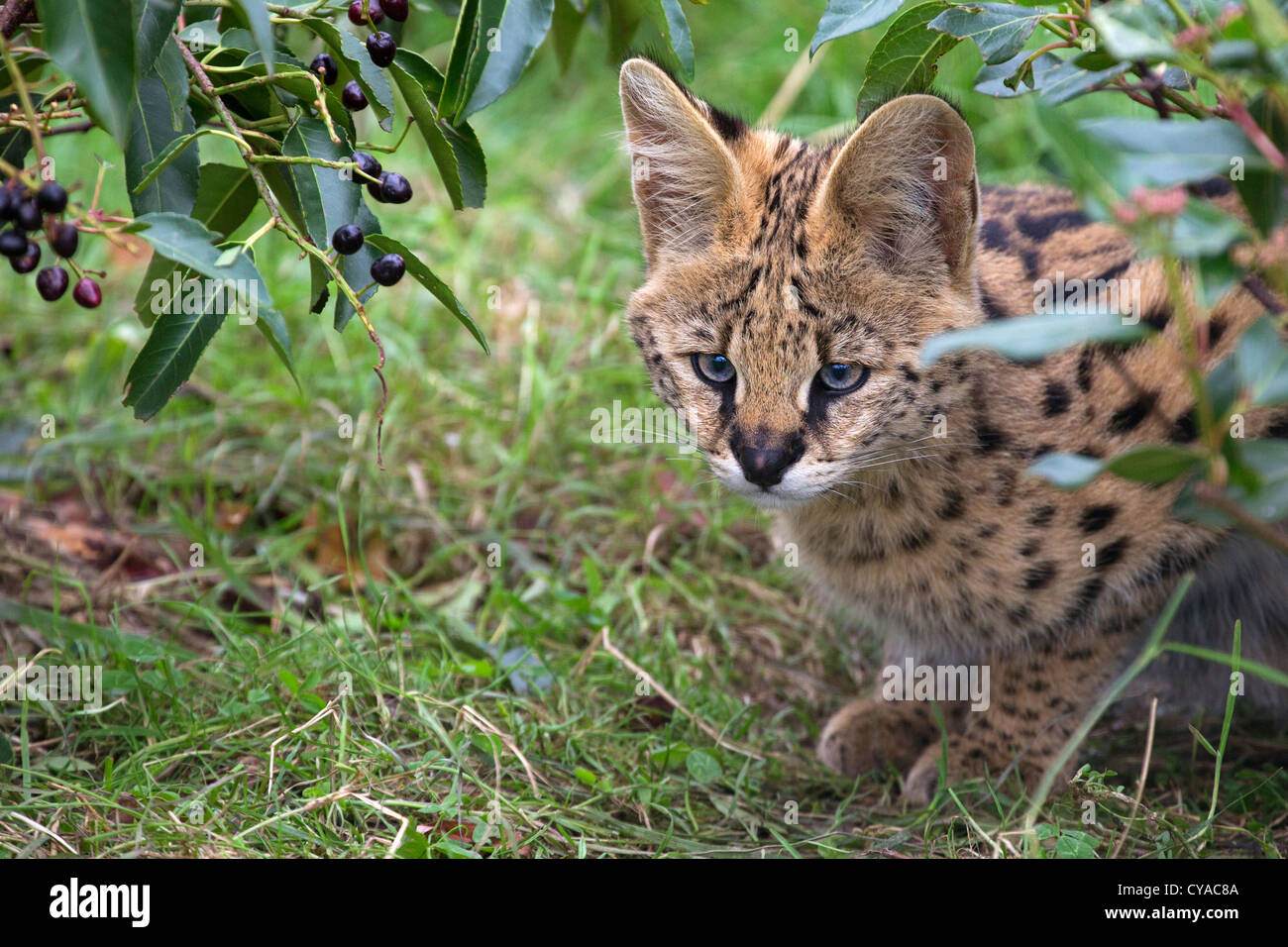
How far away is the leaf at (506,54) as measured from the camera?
7.29ft

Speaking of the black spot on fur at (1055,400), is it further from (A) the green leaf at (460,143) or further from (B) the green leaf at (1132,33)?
(A) the green leaf at (460,143)

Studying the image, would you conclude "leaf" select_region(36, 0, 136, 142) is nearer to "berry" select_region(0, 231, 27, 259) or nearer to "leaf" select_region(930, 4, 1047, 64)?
"berry" select_region(0, 231, 27, 259)

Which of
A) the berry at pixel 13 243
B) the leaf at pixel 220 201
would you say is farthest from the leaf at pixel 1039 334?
the leaf at pixel 220 201

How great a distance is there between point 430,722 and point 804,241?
1478mm

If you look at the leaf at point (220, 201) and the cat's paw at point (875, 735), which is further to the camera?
the cat's paw at point (875, 735)

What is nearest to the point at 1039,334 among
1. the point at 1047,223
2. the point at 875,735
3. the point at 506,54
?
the point at 506,54

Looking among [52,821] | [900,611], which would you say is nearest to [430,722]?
[52,821]

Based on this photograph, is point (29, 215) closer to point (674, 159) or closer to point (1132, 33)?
point (674, 159)

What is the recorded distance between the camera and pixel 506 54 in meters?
2.24

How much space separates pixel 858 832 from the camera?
9.65 feet

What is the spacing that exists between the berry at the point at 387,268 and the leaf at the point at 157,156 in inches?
15.0

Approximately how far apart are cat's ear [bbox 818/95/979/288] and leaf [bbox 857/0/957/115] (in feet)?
0.48

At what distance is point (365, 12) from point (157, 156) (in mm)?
492
